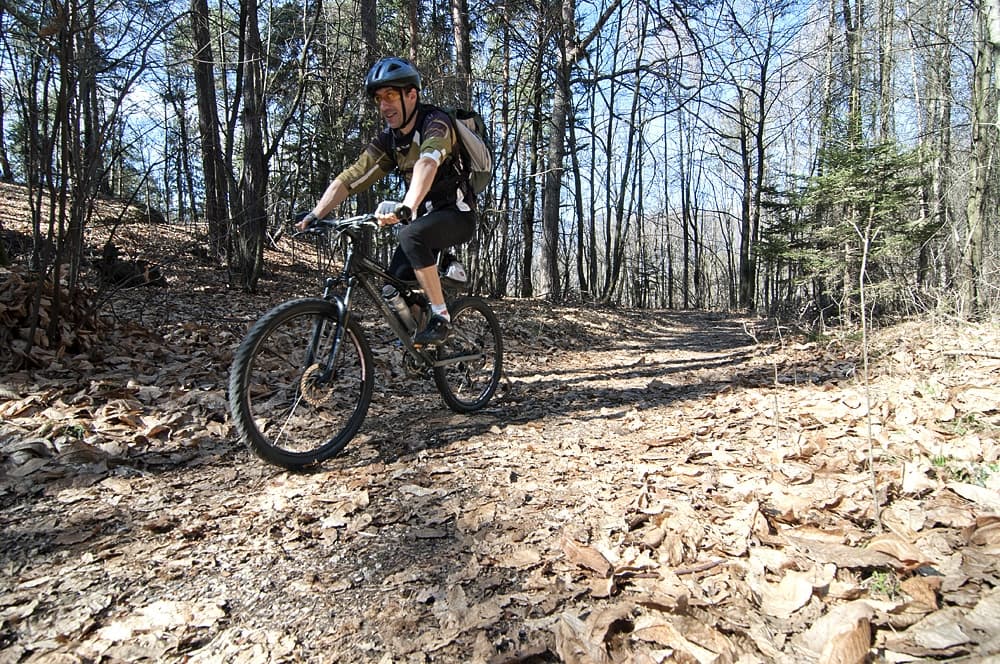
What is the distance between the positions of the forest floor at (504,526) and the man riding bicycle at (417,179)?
1.10m

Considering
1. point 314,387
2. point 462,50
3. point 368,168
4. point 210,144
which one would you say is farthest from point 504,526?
point 462,50

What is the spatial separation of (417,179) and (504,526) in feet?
6.69

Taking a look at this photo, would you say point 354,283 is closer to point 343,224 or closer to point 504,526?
point 343,224

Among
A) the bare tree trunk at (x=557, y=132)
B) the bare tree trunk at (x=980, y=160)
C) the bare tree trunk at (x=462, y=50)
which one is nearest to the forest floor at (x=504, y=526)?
the bare tree trunk at (x=980, y=160)

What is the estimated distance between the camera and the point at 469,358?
4367 millimetres

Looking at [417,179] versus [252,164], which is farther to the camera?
[252,164]

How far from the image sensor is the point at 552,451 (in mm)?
3232

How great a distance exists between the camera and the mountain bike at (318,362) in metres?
2.80

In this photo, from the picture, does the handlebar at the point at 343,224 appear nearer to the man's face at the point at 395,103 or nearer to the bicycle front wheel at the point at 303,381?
the bicycle front wheel at the point at 303,381

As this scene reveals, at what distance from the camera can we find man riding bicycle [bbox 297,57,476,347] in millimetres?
3256

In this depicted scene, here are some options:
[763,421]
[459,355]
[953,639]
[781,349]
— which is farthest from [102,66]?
[781,349]

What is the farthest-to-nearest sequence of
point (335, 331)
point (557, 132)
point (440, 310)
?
point (557, 132)
point (440, 310)
point (335, 331)

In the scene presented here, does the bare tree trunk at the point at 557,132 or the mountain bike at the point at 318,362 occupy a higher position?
the bare tree trunk at the point at 557,132

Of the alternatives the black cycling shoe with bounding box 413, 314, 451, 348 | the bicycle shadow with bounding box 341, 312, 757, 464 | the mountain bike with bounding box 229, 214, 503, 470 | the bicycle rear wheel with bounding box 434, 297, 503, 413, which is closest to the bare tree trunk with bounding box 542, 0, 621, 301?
the bicycle shadow with bounding box 341, 312, 757, 464
